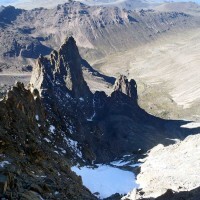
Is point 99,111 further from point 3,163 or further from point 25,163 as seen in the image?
point 3,163

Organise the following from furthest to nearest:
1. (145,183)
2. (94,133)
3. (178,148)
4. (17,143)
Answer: (94,133), (178,148), (145,183), (17,143)

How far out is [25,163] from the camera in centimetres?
3038

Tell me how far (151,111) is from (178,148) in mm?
114298

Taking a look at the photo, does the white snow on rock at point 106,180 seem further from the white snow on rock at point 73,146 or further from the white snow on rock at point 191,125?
the white snow on rock at point 191,125

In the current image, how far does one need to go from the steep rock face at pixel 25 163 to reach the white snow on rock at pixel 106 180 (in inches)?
337

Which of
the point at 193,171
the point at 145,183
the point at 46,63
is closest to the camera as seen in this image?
the point at 193,171

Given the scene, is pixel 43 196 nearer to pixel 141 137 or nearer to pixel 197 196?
pixel 197 196

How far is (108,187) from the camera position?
54.2 metres

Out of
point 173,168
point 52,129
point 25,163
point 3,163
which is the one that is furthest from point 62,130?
point 3,163

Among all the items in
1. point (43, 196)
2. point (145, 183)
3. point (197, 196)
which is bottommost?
point (145, 183)

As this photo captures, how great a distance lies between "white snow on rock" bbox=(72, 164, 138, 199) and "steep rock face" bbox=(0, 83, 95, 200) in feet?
28.1

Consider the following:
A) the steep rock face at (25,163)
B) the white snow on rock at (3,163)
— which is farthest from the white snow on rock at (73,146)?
the white snow on rock at (3,163)

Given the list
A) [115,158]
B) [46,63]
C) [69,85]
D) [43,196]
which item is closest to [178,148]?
[115,158]

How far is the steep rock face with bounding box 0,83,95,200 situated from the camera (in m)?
24.1
